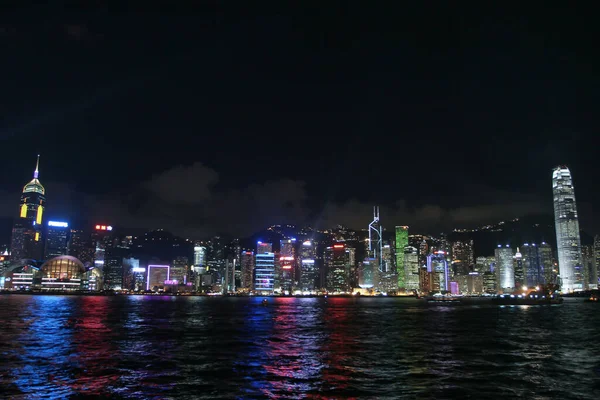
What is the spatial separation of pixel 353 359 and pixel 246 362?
8.62 m

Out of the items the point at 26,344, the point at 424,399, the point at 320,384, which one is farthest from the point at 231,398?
the point at 26,344

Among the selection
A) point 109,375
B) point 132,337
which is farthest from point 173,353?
point 132,337

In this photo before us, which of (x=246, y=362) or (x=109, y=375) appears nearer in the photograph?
(x=109, y=375)

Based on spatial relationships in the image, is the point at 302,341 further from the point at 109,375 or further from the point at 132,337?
the point at 109,375

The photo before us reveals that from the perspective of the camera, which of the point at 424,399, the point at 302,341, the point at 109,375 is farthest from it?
the point at 302,341

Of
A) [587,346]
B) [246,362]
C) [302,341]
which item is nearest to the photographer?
[246,362]

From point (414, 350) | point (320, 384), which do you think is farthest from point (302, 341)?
point (320, 384)

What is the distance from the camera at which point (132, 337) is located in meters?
54.0

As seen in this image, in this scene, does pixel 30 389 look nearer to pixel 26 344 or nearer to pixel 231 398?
pixel 231 398

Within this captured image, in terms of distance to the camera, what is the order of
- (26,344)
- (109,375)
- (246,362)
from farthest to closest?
1. (26,344)
2. (246,362)
3. (109,375)

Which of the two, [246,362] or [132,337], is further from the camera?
[132,337]

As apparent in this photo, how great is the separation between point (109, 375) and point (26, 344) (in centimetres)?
2097

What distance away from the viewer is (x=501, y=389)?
27.2 meters

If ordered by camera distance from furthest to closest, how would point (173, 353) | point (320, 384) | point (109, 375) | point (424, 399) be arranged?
point (173, 353) < point (109, 375) < point (320, 384) < point (424, 399)
